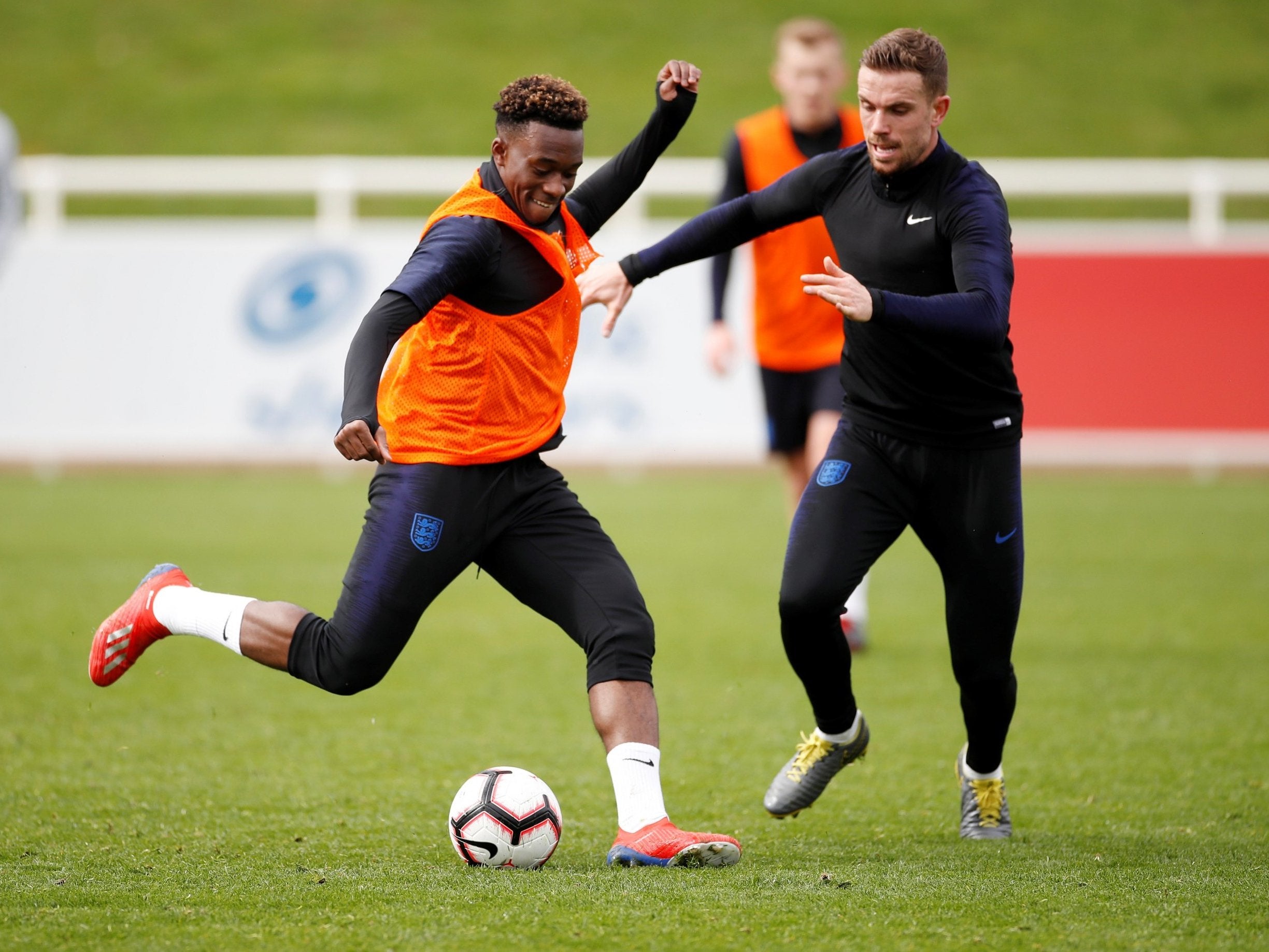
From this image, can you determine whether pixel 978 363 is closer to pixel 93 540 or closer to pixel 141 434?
pixel 93 540

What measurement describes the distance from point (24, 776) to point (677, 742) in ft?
7.35

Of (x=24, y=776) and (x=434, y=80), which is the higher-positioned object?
(x=434, y=80)

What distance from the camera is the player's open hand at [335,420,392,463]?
3.47m

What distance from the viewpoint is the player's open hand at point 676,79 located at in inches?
176

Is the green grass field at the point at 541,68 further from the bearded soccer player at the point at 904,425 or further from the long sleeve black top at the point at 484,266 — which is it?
the bearded soccer player at the point at 904,425

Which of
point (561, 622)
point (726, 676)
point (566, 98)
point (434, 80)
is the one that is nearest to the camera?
point (566, 98)

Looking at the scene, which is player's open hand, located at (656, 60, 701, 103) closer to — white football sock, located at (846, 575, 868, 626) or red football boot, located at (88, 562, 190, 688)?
red football boot, located at (88, 562, 190, 688)

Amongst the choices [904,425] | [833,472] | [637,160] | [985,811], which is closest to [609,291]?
[637,160]

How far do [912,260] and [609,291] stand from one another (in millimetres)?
908

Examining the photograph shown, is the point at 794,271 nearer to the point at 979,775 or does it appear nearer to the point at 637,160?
the point at 637,160

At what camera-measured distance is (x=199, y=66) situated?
2667 centimetres

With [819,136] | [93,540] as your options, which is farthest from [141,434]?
[819,136]

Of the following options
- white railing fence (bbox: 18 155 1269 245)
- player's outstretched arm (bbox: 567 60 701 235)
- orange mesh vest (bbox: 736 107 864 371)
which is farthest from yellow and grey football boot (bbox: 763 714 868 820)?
white railing fence (bbox: 18 155 1269 245)

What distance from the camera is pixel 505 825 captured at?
390cm
